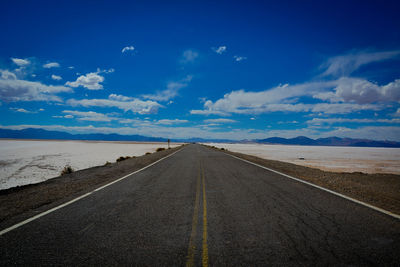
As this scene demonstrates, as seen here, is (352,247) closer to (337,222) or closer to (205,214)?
(337,222)

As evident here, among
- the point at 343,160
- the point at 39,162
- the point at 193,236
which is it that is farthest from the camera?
the point at 343,160

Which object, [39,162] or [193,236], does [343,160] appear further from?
[39,162]

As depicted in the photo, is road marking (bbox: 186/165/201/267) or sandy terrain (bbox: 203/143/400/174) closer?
road marking (bbox: 186/165/201/267)

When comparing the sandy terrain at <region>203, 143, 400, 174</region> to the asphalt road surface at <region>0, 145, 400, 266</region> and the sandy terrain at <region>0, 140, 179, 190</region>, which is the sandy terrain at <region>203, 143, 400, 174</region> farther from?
the sandy terrain at <region>0, 140, 179, 190</region>

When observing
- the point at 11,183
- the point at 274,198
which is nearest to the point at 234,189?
the point at 274,198

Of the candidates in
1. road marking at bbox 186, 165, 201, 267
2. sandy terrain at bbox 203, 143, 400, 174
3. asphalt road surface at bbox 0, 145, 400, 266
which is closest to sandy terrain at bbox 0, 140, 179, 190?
asphalt road surface at bbox 0, 145, 400, 266

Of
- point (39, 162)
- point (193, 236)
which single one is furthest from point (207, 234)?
point (39, 162)

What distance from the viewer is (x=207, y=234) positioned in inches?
151

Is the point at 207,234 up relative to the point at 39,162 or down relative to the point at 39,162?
up

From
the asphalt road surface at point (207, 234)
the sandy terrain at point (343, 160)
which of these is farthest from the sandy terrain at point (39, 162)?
the sandy terrain at point (343, 160)

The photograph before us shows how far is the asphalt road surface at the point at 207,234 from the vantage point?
306 cm

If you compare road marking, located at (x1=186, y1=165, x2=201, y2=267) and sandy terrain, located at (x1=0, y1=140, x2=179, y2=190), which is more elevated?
road marking, located at (x1=186, y1=165, x2=201, y2=267)

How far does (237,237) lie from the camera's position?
12.3 ft

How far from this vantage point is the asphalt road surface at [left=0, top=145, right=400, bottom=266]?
3.06m
